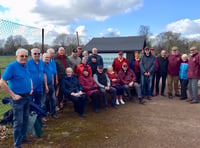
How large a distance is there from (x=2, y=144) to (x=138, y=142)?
2.41 meters

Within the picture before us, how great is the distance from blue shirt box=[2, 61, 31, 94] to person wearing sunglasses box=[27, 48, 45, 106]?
0.78 m

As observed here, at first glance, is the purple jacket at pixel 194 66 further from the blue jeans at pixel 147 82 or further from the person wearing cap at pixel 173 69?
the blue jeans at pixel 147 82

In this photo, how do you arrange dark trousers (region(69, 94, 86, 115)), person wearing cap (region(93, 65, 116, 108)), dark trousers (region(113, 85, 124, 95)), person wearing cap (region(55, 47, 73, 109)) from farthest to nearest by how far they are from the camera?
dark trousers (region(113, 85, 124, 95)), person wearing cap (region(93, 65, 116, 108)), person wearing cap (region(55, 47, 73, 109)), dark trousers (region(69, 94, 86, 115))

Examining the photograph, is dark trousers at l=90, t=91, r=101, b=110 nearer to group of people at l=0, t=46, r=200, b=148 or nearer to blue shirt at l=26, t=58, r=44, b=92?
group of people at l=0, t=46, r=200, b=148

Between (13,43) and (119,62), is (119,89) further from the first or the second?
(13,43)

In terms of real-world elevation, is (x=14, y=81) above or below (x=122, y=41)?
below

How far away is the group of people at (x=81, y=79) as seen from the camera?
324 centimetres

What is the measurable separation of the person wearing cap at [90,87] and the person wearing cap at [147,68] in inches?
75.5

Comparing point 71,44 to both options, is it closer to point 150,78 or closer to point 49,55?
point 150,78

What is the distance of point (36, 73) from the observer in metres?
4.11

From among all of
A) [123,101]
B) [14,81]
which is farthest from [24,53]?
[123,101]

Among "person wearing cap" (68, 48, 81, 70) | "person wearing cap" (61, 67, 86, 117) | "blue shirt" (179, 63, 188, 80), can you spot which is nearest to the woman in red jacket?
"person wearing cap" (68, 48, 81, 70)

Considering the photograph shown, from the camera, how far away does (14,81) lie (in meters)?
3.16

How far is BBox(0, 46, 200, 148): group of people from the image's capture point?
3.24 m
